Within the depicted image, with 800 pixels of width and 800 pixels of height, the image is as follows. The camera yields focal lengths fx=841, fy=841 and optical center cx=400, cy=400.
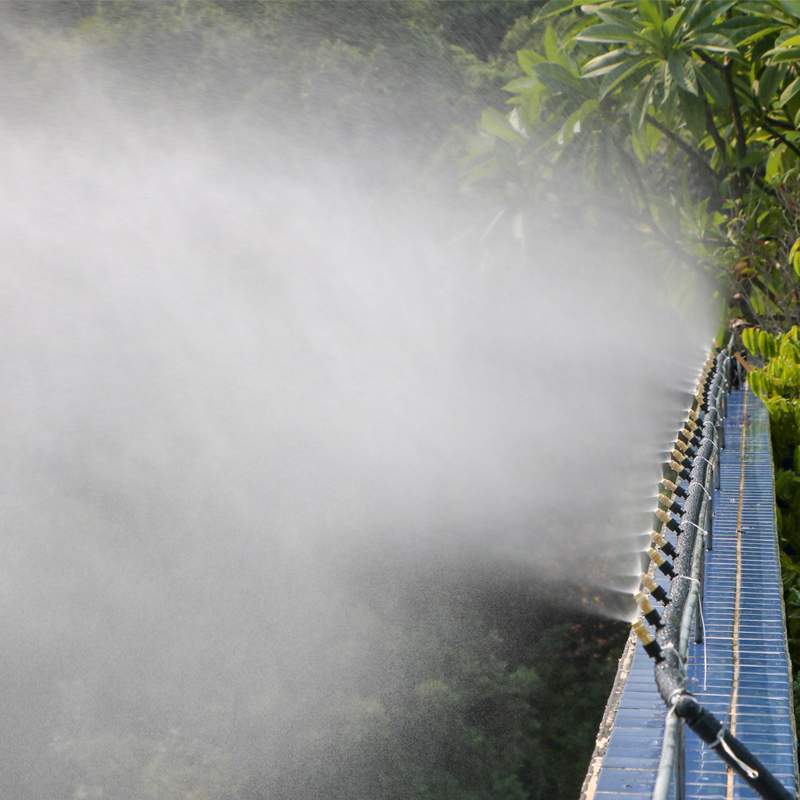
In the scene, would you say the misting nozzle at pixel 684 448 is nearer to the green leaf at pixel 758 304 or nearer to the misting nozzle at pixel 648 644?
the misting nozzle at pixel 648 644

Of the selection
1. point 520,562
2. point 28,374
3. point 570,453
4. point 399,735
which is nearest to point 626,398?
point 570,453

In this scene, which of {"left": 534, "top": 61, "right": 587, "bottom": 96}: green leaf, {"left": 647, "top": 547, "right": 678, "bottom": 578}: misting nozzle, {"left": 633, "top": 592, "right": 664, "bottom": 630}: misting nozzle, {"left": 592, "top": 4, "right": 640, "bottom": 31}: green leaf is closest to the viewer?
{"left": 633, "top": 592, "right": 664, "bottom": 630}: misting nozzle

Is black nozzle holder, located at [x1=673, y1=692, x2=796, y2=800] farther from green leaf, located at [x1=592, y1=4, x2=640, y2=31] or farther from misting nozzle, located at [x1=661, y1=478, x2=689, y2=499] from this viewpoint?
green leaf, located at [x1=592, y1=4, x2=640, y2=31]

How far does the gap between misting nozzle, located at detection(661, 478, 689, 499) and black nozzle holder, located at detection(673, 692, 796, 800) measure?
6.64 ft

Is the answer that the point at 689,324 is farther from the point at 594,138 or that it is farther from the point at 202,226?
the point at 202,226

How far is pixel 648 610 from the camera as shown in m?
2.06

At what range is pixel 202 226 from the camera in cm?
1869

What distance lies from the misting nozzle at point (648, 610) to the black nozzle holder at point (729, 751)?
1.64 ft

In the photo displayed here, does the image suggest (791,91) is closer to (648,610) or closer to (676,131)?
(676,131)

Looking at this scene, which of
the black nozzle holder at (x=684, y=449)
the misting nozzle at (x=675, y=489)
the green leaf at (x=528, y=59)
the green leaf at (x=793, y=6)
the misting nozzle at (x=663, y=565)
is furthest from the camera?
the green leaf at (x=528, y=59)

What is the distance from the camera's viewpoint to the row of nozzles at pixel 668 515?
2.04 meters

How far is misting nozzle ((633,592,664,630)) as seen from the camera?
2.03 m

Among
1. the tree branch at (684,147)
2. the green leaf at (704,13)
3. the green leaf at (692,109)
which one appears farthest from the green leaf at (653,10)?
the tree branch at (684,147)

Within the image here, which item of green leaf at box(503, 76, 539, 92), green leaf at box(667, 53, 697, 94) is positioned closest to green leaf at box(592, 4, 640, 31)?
green leaf at box(667, 53, 697, 94)
